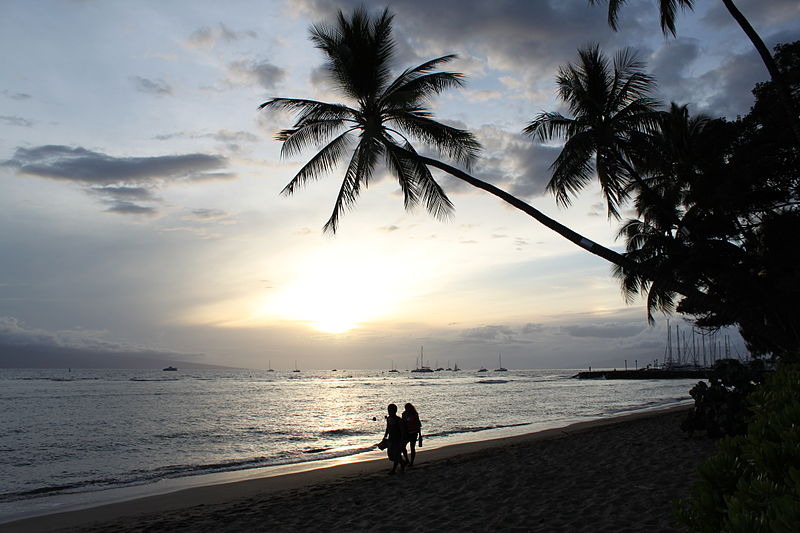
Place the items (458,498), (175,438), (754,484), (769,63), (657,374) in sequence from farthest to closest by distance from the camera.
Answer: (657,374)
(175,438)
(769,63)
(458,498)
(754,484)

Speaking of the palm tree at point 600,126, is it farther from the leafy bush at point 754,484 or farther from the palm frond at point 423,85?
the leafy bush at point 754,484

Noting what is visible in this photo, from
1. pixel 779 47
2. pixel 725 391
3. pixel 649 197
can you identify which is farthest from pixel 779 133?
pixel 725 391

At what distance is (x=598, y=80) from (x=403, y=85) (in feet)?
21.7

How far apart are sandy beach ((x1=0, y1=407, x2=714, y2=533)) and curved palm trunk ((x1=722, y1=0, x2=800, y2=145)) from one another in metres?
7.07

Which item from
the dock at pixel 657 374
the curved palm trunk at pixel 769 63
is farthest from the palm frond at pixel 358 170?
the dock at pixel 657 374

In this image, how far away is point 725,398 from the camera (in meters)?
12.2

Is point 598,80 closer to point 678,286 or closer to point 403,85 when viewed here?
point 403,85

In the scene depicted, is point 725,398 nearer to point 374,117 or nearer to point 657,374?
point 374,117

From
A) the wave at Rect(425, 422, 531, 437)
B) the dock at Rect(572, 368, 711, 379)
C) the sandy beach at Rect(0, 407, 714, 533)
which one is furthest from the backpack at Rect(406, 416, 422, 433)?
the dock at Rect(572, 368, 711, 379)

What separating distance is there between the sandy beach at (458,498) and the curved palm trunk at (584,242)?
3.32m

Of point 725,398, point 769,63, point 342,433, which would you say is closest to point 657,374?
point 342,433

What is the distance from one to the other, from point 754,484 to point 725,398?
1193 cm

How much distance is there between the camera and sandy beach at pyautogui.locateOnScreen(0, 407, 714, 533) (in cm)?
724

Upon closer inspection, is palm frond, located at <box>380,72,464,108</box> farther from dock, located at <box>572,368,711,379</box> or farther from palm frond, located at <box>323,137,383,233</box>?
dock, located at <box>572,368,711,379</box>
